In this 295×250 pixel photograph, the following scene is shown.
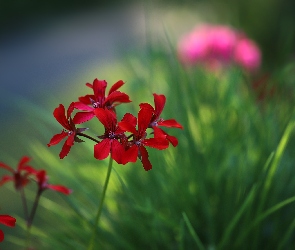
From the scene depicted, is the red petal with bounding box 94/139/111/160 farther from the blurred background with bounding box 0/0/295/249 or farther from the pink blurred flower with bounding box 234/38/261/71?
the pink blurred flower with bounding box 234/38/261/71

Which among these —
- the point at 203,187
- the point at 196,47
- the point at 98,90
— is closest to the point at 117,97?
the point at 98,90

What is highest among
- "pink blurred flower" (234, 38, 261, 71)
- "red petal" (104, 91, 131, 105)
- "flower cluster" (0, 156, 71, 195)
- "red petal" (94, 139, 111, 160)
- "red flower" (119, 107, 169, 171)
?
"pink blurred flower" (234, 38, 261, 71)

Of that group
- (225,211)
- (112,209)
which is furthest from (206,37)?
(225,211)

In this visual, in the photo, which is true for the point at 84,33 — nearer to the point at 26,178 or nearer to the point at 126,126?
the point at 26,178

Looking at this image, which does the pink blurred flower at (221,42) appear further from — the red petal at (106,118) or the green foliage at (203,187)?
the red petal at (106,118)

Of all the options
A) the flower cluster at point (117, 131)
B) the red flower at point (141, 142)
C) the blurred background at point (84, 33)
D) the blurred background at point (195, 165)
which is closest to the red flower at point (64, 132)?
the flower cluster at point (117, 131)

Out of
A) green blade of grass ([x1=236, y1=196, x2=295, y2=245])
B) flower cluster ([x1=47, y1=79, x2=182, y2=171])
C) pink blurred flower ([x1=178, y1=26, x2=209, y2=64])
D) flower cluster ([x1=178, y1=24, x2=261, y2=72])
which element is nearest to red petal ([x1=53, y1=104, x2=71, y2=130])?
flower cluster ([x1=47, y1=79, x2=182, y2=171])

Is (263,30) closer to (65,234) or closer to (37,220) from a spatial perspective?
(37,220)
